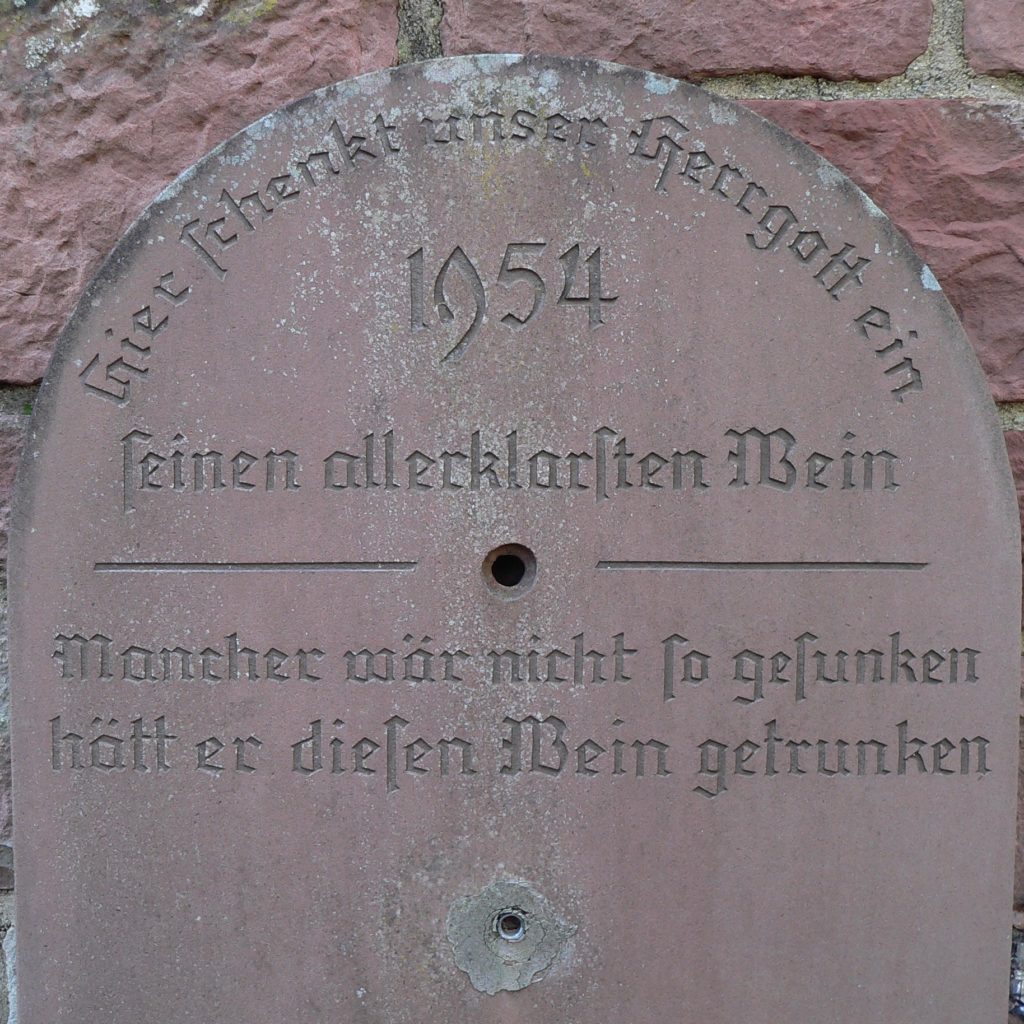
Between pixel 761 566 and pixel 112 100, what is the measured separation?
35.9 inches

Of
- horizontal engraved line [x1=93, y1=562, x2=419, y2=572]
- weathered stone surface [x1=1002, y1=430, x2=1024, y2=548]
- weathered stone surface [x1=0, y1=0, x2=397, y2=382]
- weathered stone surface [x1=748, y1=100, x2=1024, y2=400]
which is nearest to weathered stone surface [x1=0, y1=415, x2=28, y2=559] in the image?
weathered stone surface [x1=0, y1=0, x2=397, y2=382]

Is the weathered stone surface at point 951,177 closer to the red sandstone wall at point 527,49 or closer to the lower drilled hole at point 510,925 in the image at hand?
the red sandstone wall at point 527,49

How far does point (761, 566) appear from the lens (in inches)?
45.1

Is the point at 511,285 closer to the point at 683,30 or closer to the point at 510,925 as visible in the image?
the point at 683,30

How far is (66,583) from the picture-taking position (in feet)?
3.74

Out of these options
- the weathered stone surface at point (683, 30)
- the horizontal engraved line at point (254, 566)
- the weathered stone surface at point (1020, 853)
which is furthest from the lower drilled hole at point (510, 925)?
the weathered stone surface at point (683, 30)

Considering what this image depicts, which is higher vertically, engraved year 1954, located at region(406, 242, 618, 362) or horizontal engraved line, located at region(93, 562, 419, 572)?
engraved year 1954, located at region(406, 242, 618, 362)

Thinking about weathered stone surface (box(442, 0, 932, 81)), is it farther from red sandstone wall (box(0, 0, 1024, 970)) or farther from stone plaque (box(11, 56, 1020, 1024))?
stone plaque (box(11, 56, 1020, 1024))

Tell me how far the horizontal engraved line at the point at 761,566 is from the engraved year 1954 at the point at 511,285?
26cm

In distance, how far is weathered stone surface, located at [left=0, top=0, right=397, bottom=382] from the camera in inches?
47.9

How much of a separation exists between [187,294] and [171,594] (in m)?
0.32

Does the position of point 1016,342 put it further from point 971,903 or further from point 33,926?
point 33,926

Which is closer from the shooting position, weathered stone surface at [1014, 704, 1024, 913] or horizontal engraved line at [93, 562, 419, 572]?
horizontal engraved line at [93, 562, 419, 572]

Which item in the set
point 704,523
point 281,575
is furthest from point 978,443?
point 281,575
